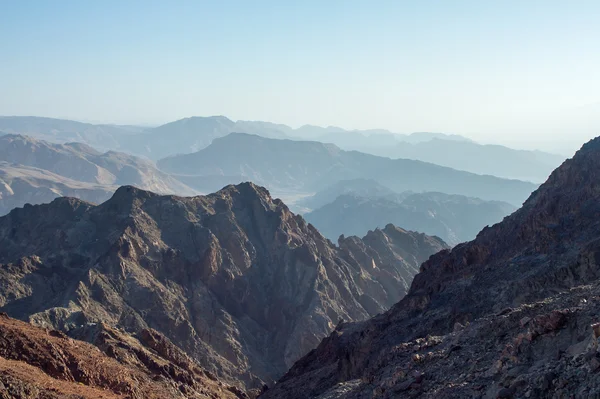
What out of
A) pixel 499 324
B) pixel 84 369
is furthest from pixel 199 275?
pixel 499 324

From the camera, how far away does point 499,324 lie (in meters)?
24.2

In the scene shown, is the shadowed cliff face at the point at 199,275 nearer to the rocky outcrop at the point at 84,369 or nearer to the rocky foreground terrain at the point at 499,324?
the rocky outcrop at the point at 84,369

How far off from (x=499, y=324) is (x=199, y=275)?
61.5 m

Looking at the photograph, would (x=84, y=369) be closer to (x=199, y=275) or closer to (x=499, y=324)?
(x=499, y=324)

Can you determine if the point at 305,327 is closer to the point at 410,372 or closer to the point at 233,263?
the point at 233,263

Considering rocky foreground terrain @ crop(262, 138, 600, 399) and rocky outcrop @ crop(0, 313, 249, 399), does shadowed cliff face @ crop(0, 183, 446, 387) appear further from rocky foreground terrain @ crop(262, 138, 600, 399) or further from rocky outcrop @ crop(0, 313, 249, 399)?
rocky foreground terrain @ crop(262, 138, 600, 399)

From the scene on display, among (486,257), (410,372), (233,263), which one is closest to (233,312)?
(233,263)

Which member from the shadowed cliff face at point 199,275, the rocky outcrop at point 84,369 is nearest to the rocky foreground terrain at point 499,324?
the rocky outcrop at point 84,369

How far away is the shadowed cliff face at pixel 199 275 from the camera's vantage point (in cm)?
6612

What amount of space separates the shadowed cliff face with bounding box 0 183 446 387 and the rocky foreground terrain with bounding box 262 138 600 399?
79.8 ft

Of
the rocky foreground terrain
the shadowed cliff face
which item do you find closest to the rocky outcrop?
the rocky foreground terrain

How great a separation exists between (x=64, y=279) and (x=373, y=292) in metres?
51.5

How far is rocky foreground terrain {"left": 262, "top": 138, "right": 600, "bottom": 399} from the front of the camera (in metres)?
17.5

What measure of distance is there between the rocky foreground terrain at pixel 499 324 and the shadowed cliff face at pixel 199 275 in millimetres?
24323
